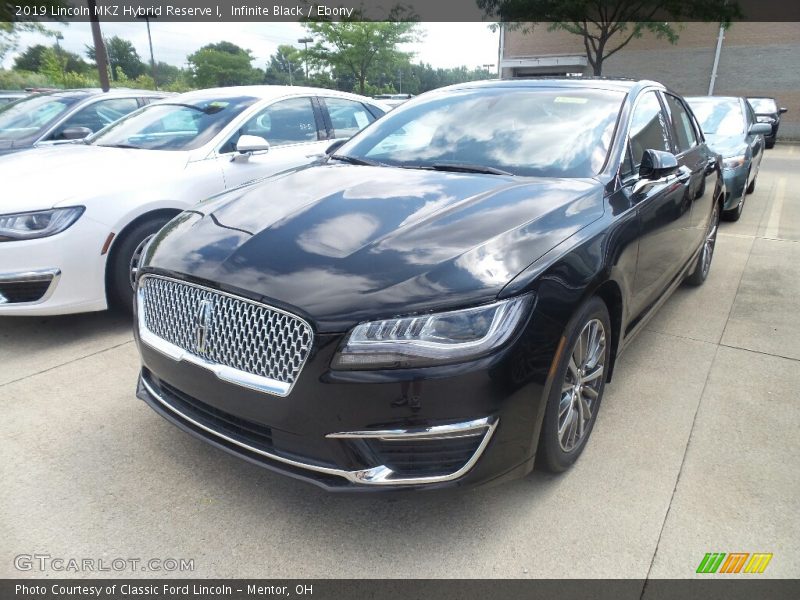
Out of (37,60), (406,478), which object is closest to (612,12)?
(406,478)

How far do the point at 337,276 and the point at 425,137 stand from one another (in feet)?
5.47

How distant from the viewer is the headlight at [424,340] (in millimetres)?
1772

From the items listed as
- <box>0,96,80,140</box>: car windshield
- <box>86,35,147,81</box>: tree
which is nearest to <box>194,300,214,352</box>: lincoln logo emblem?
<box>0,96,80,140</box>: car windshield

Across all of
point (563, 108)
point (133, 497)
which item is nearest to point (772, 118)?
point (563, 108)

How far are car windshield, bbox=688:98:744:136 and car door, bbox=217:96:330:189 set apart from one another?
5.39 metres

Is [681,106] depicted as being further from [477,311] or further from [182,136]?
[182,136]

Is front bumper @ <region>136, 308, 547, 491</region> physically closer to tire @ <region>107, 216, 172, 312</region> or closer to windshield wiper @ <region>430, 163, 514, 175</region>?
windshield wiper @ <region>430, 163, 514, 175</region>

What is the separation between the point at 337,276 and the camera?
1.92 metres

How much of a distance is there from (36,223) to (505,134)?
2.90 m

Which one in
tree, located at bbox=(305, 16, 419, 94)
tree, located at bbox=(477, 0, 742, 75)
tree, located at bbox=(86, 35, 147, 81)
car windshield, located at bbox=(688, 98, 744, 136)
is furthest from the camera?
tree, located at bbox=(86, 35, 147, 81)

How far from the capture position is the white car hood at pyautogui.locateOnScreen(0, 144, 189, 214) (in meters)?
3.55

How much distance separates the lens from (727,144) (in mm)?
7168

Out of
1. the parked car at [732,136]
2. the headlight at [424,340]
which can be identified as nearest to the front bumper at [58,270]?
the headlight at [424,340]
